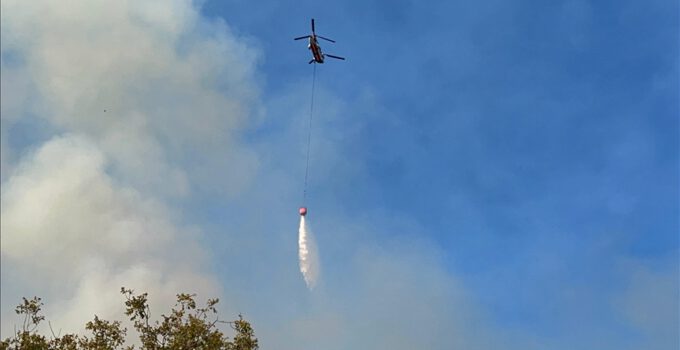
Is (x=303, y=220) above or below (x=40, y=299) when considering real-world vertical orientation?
above

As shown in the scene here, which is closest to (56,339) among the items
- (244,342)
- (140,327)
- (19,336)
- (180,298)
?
(19,336)

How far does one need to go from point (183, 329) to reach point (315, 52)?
27.1m

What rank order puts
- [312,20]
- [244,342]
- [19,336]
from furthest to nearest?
[312,20]
[244,342]
[19,336]

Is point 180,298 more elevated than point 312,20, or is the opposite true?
point 312,20

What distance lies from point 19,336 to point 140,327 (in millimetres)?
7658

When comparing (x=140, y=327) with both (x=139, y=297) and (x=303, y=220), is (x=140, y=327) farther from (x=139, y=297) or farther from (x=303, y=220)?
(x=303, y=220)

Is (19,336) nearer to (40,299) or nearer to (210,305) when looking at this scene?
(40,299)

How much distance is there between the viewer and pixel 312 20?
201 ft

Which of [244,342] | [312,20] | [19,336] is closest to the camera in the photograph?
Answer: [19,336]

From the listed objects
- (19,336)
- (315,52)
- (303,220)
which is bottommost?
(19,336)

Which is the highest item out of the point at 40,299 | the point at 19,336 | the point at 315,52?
the point at 315,52

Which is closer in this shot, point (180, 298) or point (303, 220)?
point (180, 298)

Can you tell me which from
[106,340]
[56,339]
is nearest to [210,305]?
[106,340]

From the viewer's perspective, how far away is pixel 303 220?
204ft
